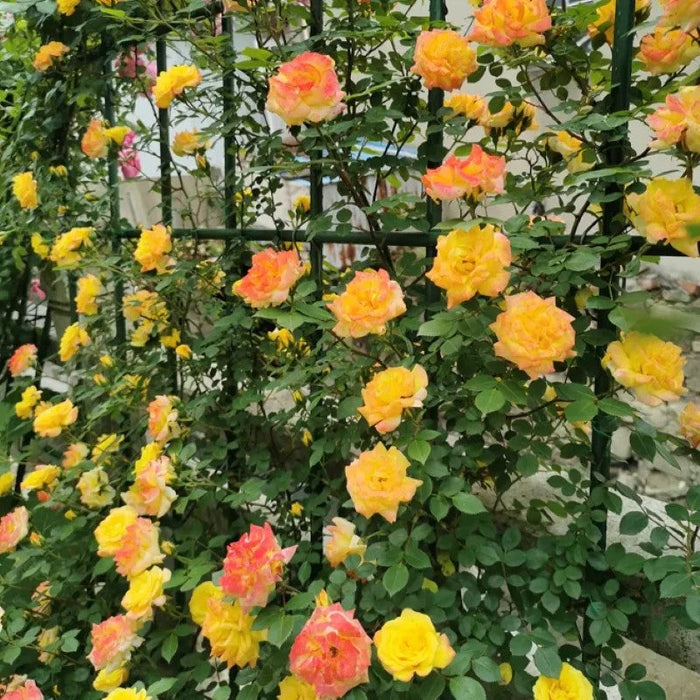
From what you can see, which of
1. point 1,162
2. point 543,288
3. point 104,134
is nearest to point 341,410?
point 543,288

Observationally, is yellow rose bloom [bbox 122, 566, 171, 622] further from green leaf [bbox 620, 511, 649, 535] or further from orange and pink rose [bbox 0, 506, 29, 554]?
green leaf [bbox 620, 511, 649, 535]

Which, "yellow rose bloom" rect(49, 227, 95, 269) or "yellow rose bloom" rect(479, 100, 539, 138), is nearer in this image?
"yellow rose bloom" rect(479, 100, 539, 138)

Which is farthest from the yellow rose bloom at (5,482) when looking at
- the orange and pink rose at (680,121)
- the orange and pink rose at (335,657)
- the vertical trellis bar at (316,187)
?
the orange and pink rose at (680,121)

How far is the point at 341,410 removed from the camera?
2.91ft

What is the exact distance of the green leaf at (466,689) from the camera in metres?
0.70

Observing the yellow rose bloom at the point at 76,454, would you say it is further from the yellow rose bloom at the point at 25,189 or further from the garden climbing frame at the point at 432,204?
the yellow rose bloom at the point at 25,189

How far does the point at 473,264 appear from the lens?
0.75 meters

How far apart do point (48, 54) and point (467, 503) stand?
1492 millimetres

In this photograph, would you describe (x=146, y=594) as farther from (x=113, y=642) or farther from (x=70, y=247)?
(x=70, y=247)

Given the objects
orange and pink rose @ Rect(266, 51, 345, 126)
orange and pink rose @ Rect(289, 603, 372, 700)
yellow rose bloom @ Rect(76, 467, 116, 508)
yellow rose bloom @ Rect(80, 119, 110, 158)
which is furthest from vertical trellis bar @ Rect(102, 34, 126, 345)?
orange and pink rose @ Rect(289, 603, 372, 700)

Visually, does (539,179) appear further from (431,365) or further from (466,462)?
→ (466,462)

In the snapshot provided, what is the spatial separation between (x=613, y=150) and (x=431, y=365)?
1.21 feet

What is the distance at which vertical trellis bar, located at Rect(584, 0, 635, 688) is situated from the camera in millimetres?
760

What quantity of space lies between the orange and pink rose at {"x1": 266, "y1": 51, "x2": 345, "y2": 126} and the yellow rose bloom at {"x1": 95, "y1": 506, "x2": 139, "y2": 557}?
742 mm
